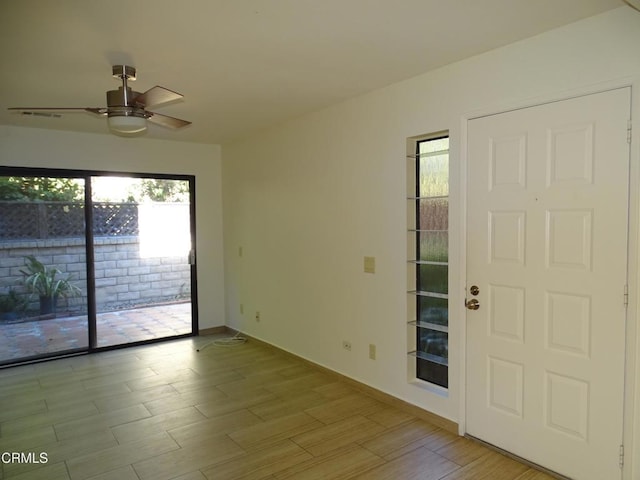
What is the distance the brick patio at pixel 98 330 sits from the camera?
15.4 ft

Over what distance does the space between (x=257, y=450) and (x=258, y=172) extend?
3215 mm

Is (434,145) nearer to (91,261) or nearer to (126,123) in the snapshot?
(126,123)

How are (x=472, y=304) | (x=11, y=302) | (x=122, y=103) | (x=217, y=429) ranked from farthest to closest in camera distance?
1. (x=11, y=302)
2. (x=217, y=429)
3. (x=472, y=304)
4. (x=122, y=103)

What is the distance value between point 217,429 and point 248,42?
8.64 feet

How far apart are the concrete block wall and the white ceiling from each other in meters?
1.73

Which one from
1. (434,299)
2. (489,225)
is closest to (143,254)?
(434,299)

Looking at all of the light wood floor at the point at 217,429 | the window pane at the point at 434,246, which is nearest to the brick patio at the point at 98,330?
the light wood floor at the point at 217,429

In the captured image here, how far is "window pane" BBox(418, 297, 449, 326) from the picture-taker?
3.22 m

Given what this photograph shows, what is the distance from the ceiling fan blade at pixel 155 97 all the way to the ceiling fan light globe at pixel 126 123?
0.35ft

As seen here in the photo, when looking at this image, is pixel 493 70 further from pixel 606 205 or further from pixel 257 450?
pixel 257 450

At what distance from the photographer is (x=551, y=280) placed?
8.27 feet

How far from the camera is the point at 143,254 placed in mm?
5430

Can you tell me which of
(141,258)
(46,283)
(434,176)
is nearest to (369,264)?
(434,176)

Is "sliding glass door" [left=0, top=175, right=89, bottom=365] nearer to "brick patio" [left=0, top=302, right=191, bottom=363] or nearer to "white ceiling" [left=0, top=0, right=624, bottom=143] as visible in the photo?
"brick patio" [left=0, top=302, right=191, bottom=363]
